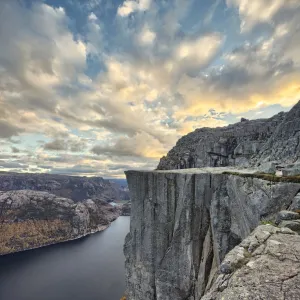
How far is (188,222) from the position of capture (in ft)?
103

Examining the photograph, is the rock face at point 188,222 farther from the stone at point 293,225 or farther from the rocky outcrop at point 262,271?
the rocky outcrop at point 262,271

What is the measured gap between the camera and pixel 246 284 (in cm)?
771

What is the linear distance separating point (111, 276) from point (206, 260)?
339ft

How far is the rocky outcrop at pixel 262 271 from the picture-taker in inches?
282

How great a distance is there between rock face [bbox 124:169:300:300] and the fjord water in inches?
2811

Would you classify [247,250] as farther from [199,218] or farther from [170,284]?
[170,284]

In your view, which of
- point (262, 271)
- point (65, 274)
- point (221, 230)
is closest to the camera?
point (262, 271)

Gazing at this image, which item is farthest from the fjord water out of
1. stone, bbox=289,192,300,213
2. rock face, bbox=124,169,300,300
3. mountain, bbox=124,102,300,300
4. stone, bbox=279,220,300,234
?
stone, bbox=279,220,300,234

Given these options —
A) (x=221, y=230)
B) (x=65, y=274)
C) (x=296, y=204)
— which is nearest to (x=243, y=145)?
(x=221, y=230)

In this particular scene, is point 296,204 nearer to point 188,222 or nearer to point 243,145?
point 188,222

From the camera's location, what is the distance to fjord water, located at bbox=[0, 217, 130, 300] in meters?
99.0

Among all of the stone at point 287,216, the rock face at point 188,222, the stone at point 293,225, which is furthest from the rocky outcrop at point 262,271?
the rock face at point 188,222

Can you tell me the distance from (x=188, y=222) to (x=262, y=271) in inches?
933

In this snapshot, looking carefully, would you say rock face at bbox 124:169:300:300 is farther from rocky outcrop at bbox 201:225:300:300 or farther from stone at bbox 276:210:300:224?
rocky outcrop at bbox 201:225:300:300
